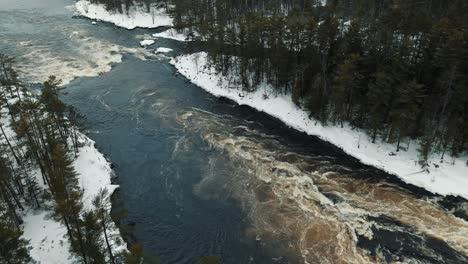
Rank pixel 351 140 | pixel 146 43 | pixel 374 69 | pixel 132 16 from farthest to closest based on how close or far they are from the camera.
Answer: pixel 132 16, pixel 146 43, pixel 374 69, pixel 351 140

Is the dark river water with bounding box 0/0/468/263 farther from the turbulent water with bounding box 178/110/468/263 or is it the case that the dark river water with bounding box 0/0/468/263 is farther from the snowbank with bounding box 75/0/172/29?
the snowbank with bounding box 75/0/172/29

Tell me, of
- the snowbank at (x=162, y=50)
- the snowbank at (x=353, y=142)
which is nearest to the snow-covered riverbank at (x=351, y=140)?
the snowbank at (x=353, y=142)

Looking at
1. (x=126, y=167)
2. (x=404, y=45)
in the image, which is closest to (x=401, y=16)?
(x=404, y=45)

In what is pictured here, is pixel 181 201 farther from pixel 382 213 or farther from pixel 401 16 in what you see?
pixel 401 16

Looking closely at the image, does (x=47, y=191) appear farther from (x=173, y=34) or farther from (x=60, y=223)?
(x=173, y=34)

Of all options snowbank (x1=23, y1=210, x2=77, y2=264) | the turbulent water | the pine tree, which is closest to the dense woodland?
the turbulent water

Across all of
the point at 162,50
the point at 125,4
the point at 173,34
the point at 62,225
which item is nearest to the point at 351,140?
the point at 62,225

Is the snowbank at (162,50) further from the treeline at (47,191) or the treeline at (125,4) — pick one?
the treeline at (47,191)
